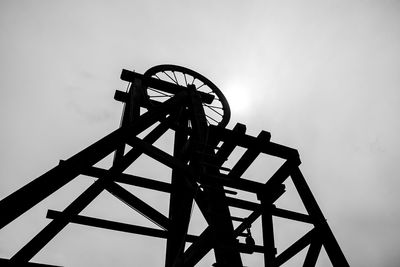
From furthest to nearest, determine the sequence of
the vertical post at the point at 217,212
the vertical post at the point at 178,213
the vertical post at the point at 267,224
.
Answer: the vertical post at the point at 267,224
the vertical post at the point at 178,213
the vertical post at the point at 217,212

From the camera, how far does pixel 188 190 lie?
372cm

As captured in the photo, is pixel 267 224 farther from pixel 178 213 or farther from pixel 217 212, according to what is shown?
pixel 217 212

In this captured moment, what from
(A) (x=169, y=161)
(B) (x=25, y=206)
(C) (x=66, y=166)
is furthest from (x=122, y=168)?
(B) (x=25, y=206)

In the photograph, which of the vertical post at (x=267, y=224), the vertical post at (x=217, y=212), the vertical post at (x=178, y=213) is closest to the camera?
the vertical post at (x=217, y=212)

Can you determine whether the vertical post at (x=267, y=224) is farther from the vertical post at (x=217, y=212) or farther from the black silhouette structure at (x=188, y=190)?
the vertical post at (x=217, y=212)

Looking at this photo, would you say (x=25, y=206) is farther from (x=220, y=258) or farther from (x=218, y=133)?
(x=218, y=133)

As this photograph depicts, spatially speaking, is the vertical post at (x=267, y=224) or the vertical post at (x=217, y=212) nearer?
the vertical post at (x=217, y=212)

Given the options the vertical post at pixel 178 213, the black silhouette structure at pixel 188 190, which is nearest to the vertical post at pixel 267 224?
the black silhouette structure at pixel 188 190

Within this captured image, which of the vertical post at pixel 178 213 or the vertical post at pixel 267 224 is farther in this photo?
the vertical post at pixel 267 224

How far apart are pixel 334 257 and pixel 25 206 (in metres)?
3.57

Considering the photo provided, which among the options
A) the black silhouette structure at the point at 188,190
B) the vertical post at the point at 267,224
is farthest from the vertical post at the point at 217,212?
the vertical post at the point at 267,224

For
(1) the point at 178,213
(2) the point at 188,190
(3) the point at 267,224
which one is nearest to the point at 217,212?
(2) the point at 188,190

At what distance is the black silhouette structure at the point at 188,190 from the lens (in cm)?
279

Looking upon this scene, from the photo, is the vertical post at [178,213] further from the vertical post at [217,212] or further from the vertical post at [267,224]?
the vertical post at [267,224]
